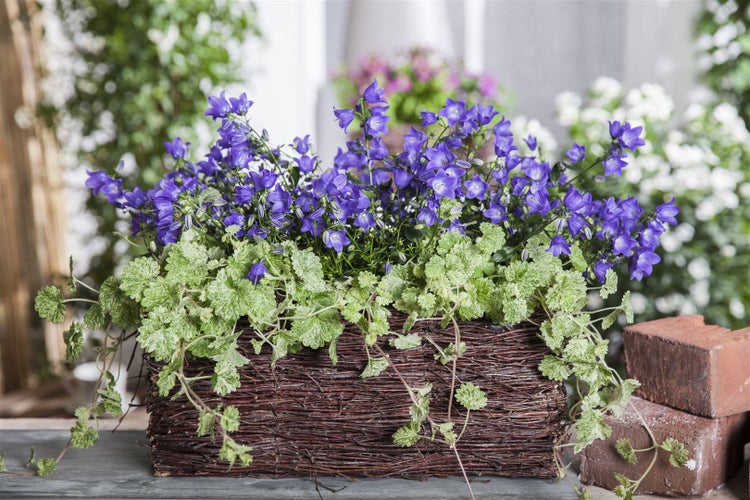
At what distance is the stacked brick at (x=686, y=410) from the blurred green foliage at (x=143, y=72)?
6.05 ft

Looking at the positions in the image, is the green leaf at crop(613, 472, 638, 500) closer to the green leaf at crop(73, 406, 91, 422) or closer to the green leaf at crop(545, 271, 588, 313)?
the green leaf at crop(545, 271, 588, 313)

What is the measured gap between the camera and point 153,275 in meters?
0.81

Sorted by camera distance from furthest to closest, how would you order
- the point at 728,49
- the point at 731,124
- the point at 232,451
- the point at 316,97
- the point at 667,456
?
1. the point at 316,97
2. the point at 728,49
3. the point at 731,124
4. the point at 667,456
5. the point at 232,451

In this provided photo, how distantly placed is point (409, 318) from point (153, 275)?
285 millimetres

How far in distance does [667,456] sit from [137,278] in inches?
24.9

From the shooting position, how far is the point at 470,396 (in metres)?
0.81

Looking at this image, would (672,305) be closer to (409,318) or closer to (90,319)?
(409,318)

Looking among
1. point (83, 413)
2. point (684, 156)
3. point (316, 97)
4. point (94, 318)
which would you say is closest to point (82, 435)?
point (83, 413)

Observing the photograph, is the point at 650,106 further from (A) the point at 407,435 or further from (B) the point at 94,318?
(B) the point at 94,318

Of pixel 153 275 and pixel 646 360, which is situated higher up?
pixel 153 275

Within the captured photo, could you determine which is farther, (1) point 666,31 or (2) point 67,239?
(2) point 67,239

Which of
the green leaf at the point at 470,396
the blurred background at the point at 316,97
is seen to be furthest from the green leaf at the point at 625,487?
the blurred background at the point at 316,97

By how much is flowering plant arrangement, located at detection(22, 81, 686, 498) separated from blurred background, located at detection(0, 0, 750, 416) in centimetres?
142

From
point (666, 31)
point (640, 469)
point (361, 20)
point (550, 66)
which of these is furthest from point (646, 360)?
point (550, 66)
